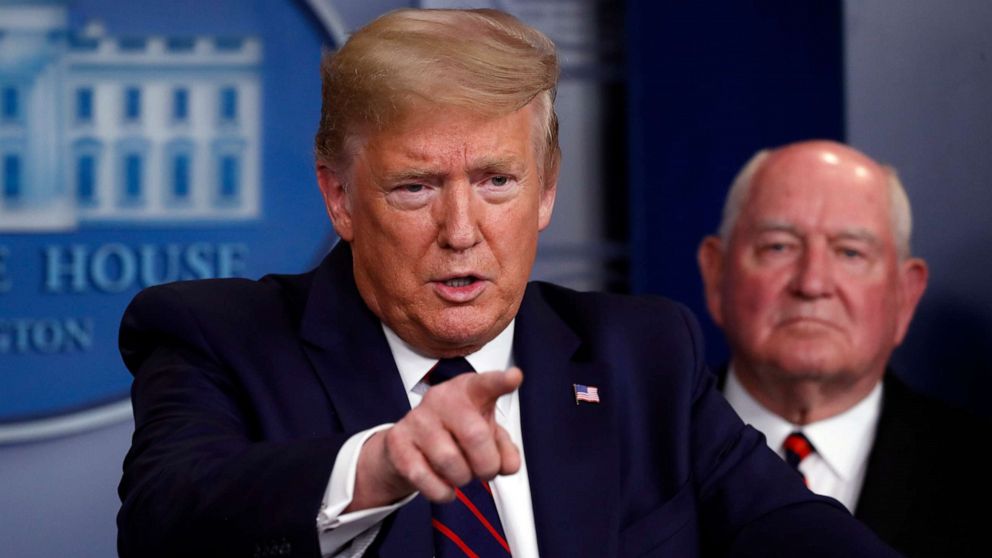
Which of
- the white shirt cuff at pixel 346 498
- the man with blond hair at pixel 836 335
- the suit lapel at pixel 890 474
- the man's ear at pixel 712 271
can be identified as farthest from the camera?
the man's ear at pixel 712 271

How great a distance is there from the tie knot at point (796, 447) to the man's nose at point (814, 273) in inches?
11.8

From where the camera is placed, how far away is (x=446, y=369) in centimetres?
160

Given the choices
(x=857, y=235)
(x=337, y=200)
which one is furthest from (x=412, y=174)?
(x=857, y=235)

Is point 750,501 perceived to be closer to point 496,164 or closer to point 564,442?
point 564,442

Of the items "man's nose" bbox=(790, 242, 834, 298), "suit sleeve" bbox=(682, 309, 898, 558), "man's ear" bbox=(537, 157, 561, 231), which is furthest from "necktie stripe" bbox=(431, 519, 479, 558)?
"man's nose" bbox=(790, 242, 834, 298)

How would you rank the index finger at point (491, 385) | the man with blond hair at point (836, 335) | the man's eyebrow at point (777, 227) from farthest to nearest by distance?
the man's eyebrow at point (777, 227) < the man with blond hair at point (836, 335) < the index finger at point (491, 385)

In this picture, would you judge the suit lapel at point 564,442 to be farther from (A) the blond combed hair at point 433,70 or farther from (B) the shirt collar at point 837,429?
(B) the shirt collar at point 837,429

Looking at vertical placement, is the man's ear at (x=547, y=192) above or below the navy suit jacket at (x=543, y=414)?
above

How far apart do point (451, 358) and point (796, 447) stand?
125 cm

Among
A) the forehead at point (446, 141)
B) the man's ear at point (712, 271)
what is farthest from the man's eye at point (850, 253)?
the forehead at point (446, 141)

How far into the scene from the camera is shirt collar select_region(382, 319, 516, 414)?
1601 millimetres

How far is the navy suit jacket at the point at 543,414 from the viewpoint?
4.67ft

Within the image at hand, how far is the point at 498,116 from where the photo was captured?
1.48 metres

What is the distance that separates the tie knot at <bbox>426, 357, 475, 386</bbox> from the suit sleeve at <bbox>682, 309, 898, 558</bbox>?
0.32 meters
